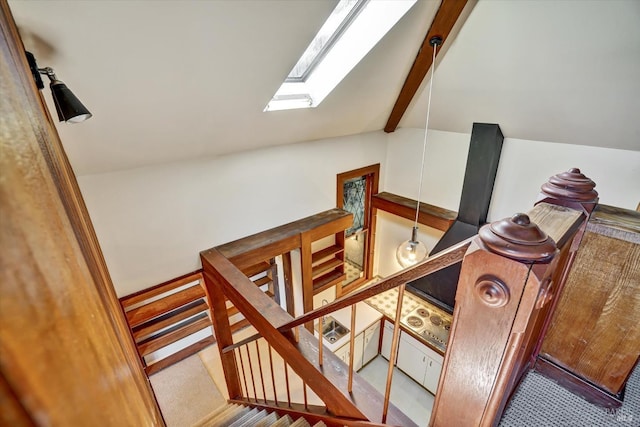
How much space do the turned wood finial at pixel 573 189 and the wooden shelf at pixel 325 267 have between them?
375 centimetres

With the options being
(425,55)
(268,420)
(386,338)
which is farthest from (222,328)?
(425,55)

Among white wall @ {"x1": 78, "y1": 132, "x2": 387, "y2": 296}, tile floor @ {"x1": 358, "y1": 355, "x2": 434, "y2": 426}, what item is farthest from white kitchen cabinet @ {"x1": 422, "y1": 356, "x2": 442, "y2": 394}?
white wall @ {"x1": 78, "y1": 132, "x2": 387, "y2": 296}

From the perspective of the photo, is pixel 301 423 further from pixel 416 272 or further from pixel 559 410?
pixel 416 272

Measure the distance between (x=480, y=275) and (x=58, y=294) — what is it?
75 cm

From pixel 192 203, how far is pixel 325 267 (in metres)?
2.37

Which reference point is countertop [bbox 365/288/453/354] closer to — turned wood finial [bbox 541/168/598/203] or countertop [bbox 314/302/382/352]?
countertop [bbox 314/302/382/352]

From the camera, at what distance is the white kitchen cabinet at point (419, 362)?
14.6 ft

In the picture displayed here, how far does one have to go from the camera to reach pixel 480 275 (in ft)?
2.30

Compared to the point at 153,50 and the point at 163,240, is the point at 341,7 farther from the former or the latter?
the point at 163,240

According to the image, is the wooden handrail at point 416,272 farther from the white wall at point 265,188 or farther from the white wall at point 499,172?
the white wall at point 499,172

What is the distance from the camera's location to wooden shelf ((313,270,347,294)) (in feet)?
15.4

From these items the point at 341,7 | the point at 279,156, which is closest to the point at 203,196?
the point at 279,156

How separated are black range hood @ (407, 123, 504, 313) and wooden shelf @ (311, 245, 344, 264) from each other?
1.33 m

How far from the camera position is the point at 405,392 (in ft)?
15.5
